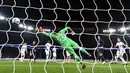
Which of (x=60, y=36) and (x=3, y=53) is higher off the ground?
(x=60, y=36)

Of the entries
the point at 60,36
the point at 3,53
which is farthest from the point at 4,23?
the point at 60,36

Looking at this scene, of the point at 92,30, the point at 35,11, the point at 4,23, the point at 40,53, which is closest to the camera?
the point at 35,11

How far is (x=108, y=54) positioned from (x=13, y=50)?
7.83 meters

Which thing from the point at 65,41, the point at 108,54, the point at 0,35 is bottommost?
the point at 108,54

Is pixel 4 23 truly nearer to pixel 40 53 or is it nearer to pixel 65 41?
pixel 40 53

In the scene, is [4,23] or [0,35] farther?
[4,23]

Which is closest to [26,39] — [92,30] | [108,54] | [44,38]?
[44,38]

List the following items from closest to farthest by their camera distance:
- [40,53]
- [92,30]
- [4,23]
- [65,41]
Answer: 1. [65,41]
2. [40,53]
3. [92,30]
4. [4,23]

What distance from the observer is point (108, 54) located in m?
20.8

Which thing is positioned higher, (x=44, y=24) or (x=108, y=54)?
(x=44, y=24)

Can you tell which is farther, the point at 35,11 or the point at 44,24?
the point at 44,24

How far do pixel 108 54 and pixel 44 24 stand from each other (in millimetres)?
6269

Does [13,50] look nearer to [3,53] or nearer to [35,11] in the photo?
[3,53]

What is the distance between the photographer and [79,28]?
22.7 meters
